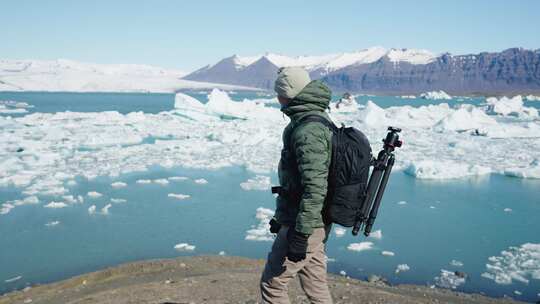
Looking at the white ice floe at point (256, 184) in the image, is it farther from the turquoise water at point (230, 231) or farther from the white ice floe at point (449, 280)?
the white ice floe at point (449, 280)

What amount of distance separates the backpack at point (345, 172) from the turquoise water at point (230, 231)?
416 cm

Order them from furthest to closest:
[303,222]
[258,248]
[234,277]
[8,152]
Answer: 1. [8,152]
2. [258,248]
3. [234,277]
4. [303,222]

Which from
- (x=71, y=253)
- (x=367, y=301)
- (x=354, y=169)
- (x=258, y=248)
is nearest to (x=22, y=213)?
(x=71, y=253)

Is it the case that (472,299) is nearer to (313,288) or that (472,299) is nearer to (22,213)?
(313,288)

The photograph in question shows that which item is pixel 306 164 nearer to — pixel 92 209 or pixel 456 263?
pixel 456 263

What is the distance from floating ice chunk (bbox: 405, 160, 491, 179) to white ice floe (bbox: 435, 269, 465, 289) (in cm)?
671

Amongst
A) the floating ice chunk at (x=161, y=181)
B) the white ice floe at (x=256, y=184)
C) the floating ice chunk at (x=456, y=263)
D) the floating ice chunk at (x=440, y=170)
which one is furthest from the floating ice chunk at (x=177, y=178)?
the floating ice chunk at (x=456, y=263)

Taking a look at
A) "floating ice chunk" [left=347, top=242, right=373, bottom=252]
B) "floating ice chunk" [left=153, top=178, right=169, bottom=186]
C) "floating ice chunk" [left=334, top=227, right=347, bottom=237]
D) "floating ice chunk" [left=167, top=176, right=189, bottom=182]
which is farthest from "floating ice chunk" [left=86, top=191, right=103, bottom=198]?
"floating ice chunk" [left=347, top=242, right=373, bottom=252]

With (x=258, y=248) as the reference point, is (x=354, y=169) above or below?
above

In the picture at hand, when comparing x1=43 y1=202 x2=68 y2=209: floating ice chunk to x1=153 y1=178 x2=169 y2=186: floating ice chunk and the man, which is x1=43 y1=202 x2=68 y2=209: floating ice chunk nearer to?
x1=153 y1=178 x2=169 y2=186: floating ice chunk

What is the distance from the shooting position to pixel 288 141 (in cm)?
221

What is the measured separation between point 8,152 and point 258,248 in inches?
462

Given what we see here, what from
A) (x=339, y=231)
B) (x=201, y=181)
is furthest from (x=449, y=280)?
(x=201, y=181)

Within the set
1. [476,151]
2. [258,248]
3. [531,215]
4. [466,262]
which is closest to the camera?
[466,262]
